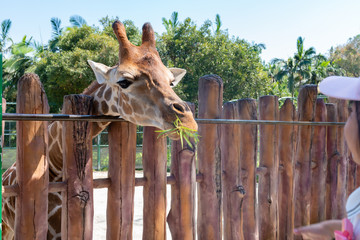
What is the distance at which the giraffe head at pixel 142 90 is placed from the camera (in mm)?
2291

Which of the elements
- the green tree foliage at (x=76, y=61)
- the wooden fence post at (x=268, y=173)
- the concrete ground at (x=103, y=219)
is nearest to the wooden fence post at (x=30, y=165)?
the wooden fence post at (x=268, y=173)

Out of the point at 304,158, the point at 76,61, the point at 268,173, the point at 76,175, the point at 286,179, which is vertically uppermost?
the point at 76,61

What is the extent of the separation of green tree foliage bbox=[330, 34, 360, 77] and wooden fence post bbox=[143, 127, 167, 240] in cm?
4074

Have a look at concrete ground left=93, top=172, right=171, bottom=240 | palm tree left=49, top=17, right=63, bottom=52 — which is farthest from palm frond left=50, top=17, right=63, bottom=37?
concrete ground left=93, top=172, right=171, bottom=240

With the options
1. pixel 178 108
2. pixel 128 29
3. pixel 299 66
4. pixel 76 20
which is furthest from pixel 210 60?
pixel 178 108

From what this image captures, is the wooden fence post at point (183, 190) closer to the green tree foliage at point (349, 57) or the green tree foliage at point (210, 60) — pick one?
the green tree foliage at point (210, 60)

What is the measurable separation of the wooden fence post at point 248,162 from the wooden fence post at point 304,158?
1.07m

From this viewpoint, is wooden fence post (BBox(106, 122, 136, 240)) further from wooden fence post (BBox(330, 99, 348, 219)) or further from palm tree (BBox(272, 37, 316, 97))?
palm tree (BBox(272, 37, 316, 97))

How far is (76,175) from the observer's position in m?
2.40

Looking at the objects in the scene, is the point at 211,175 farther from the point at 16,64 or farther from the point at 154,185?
the point at 16,64

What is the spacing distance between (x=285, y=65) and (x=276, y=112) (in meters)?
33.9

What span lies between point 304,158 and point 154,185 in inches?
93.8

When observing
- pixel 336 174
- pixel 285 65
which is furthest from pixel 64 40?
pixel 285 65

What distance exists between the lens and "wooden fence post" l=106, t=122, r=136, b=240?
259 cm
